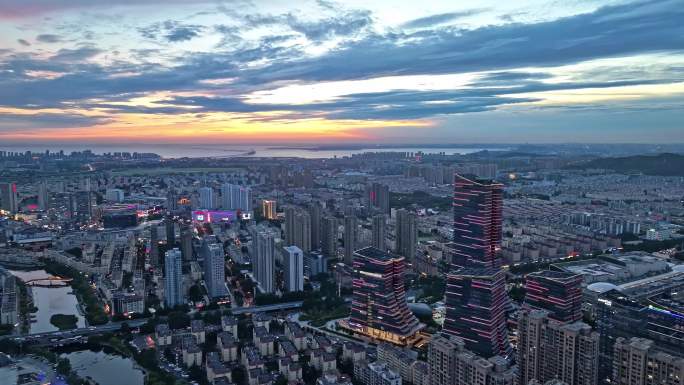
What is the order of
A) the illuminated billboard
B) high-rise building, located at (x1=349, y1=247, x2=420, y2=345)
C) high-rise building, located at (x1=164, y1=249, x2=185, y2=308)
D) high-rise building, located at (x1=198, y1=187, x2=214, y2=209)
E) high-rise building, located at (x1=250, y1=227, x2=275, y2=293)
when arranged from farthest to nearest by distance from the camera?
high-rise building, located at (x1=198, y1=187, x2=214, y2=209) → the illuminated billboard → high-rise building, located at (x1=250, y1=227, x2=275, y2=293) → high-rise building, located at (x1=164, y1=249, x2=185, y2=308) → high-rise building, located at (x1=349, y1=247, x2=420, y2=345)

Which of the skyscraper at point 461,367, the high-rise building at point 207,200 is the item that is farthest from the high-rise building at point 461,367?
the high-rise building at point 207,200

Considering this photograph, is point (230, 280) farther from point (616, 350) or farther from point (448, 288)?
point (616, 350)

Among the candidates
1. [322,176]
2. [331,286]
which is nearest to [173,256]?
[331,286]

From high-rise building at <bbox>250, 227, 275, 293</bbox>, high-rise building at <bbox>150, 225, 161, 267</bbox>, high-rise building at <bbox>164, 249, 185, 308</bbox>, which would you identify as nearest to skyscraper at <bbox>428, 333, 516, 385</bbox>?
high-rise building at <bbox>250, 227, 275, 293</bbox>

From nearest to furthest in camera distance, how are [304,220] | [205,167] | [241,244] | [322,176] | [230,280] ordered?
[230,280], [304,220], [241,244], [322,176], [205,167]

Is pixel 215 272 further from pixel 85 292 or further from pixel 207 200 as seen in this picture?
pixel 207 200

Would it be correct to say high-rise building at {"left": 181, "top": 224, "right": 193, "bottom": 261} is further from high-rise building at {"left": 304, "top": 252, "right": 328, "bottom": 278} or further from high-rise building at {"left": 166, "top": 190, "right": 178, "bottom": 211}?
high-rise building at {"left": 166, "top": 190, "right": 178, "bottom": 211}

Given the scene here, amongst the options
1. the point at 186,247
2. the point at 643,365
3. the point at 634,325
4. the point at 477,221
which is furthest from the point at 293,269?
the point at 643,365
